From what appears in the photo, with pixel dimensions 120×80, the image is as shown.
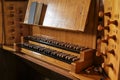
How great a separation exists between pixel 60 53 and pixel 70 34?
0.92 ft

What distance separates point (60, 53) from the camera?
169 centimetres

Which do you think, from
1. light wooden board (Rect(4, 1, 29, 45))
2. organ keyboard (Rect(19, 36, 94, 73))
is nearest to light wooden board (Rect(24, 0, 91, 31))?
organ keyboard (Rect(19, 36, 94, 73))

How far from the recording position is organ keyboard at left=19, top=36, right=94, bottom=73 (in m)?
1.48

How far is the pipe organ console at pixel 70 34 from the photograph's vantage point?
4.15 ft

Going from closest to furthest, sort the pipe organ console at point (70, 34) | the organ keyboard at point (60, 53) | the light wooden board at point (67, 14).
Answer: the pipe organ console at point (70, 34)
the organ keyboard at point (60, 53)
the light wooden board at point (67, 14)

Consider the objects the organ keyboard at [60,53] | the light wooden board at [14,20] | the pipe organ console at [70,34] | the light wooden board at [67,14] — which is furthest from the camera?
the light wooden board at [14,20]

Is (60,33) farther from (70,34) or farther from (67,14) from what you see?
(67,14)

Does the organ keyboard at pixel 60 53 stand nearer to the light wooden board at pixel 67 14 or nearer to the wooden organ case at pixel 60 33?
the wooden organ case at pixel 60 33

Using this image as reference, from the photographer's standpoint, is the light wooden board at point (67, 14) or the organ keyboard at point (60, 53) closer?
the organ keyboard at point (60, 53)

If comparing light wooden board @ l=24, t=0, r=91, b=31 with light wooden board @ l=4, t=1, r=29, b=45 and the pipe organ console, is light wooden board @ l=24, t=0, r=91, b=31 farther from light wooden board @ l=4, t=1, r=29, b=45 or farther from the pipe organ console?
light wooden board @ l=4, t=1, r=29, b=45

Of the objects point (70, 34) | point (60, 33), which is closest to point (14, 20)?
point (60, 33)

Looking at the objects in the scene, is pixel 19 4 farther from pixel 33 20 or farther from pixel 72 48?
pixel 72 48

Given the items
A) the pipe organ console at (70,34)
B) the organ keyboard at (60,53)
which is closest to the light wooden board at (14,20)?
the pipe organ console at (70,34)

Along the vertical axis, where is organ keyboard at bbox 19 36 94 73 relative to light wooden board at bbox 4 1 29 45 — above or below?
below
